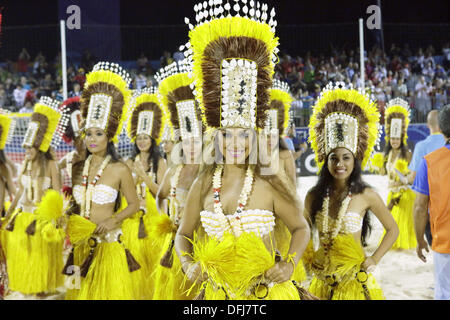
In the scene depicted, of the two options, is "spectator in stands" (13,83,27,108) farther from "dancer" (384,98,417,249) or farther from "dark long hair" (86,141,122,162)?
"dancer" (384,98,417,249)

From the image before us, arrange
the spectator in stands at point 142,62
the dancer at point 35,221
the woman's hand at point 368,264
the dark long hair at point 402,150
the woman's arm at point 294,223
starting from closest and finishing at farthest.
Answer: the woman's arm at point 294,223
the woman's hand at point 368,264
the dancer at point 35,221
the dark long hair at point 402,150
the spectator in stands at point 142,62

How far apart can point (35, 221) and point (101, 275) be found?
6.33 feet

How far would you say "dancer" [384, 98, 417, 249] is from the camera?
6898 mm

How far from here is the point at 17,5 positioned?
11547 mm

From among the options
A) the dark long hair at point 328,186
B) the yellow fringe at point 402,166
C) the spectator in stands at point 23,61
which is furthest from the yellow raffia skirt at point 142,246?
the spectator in stands at point 23,61

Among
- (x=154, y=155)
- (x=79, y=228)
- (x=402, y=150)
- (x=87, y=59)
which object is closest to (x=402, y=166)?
(x=402, y=150)

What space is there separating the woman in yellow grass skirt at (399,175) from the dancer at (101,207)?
4.29 metres

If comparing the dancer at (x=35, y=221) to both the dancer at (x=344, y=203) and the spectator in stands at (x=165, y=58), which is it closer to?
the dancer at (x=344, y=203)

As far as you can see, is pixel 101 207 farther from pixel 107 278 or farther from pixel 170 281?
pixel 170 281

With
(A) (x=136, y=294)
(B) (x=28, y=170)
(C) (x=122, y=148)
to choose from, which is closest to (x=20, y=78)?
(C) (x=122, y=148)

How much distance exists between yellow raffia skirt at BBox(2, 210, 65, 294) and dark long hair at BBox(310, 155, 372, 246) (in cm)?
315

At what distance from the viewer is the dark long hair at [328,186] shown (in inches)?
136

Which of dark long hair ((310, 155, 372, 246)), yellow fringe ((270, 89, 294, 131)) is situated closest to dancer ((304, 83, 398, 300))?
dark long hair ((310, 155, 372, 246))
